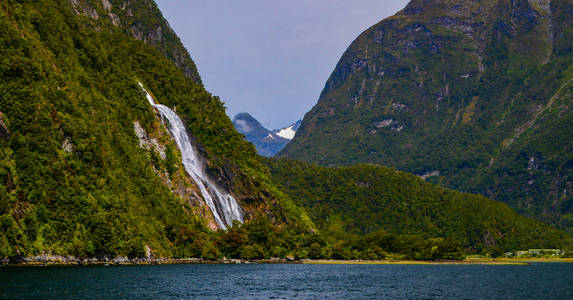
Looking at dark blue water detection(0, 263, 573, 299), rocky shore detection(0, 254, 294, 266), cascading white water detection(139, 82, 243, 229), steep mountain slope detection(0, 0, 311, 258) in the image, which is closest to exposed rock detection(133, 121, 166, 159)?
steep mountain slope detection(0, 0, 311, 258)

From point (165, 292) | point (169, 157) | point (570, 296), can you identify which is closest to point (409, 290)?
point (570, 296)

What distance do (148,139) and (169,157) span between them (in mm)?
7194

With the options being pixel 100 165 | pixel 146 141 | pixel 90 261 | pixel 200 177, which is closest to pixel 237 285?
pixel 90 261

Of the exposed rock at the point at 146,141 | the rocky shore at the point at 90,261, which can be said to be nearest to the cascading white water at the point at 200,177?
the exposed rock at the point at 146,141

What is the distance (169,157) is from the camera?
157375 mm

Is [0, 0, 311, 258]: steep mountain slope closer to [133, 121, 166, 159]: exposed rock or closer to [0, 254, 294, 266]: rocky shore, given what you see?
[133, 121, 166, 159]: exposed rock

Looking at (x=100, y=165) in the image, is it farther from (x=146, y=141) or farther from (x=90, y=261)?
(x=146, y=141)

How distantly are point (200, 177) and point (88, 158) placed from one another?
58.0 metres

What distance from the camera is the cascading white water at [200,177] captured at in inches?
6526

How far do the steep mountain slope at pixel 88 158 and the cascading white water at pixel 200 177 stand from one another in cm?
299

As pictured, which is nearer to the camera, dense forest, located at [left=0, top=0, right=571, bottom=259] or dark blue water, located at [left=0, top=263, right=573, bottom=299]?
dark blue water, located at [left=0, top=263, right=573, bottom=299]

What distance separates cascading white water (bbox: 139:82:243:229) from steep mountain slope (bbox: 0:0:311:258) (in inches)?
118

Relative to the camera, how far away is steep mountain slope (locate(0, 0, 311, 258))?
9650cm

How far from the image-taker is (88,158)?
376 ft
